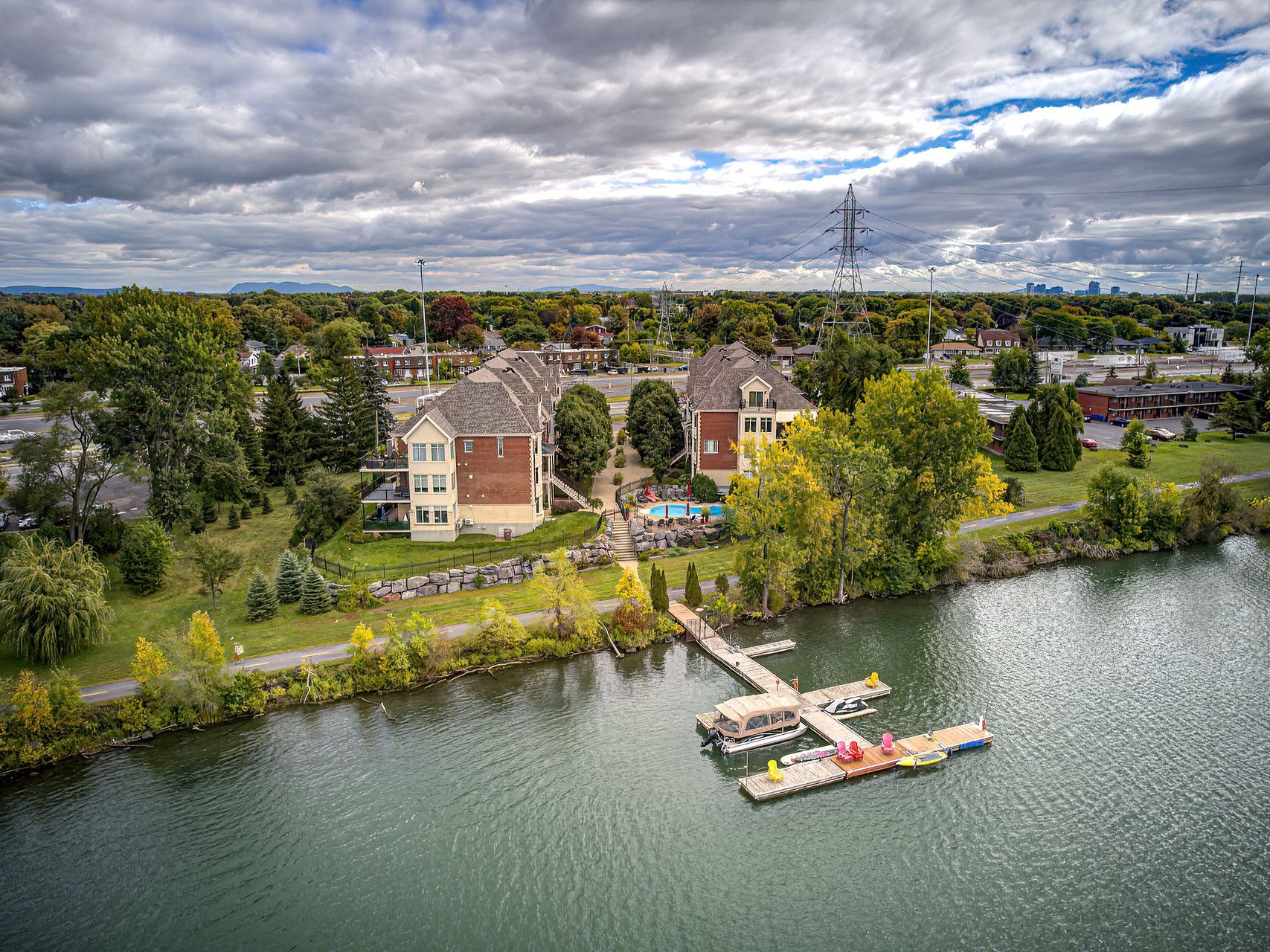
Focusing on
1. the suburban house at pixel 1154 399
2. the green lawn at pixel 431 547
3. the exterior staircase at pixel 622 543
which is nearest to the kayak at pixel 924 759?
the exterior staircase at pixel 622 543

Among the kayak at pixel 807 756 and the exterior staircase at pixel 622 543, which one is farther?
the exterior staircase at pixel 622 543

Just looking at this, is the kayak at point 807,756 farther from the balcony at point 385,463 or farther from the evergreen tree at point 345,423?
the evergreen tree at point 345,423

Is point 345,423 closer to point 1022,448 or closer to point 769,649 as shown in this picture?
point 769,649

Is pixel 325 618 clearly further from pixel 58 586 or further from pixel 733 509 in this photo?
pixel 733 509

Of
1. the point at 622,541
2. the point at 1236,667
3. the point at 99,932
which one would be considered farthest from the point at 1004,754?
the point at 99,932

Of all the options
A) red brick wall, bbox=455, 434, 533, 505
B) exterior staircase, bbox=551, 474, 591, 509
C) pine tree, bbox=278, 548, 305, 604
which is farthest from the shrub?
exterior staircase, bbox=551, 474, 591, 509
